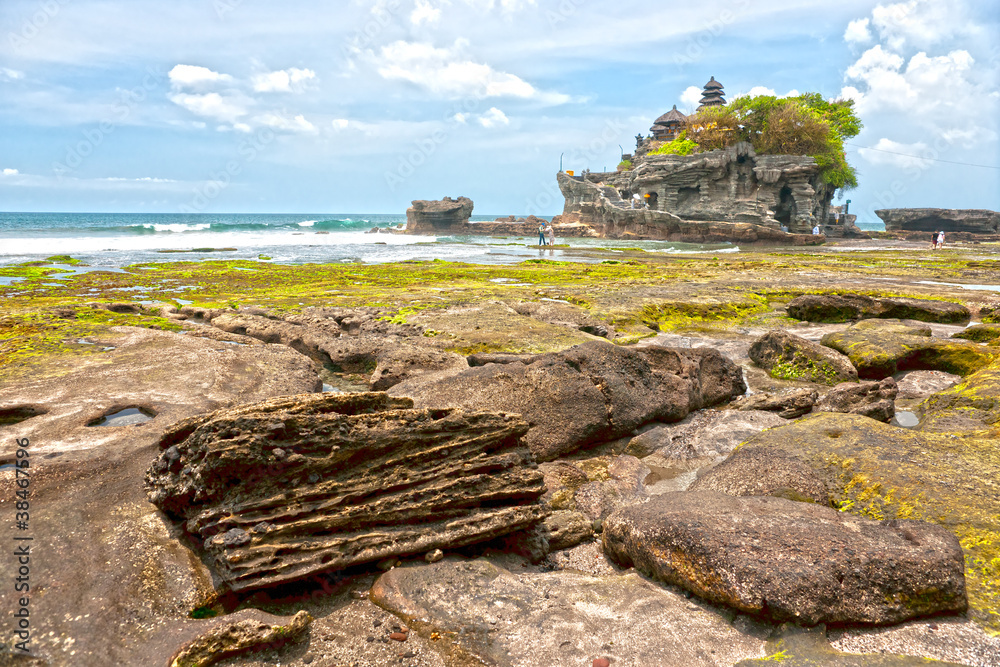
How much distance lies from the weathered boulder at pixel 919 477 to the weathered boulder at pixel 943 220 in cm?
8914

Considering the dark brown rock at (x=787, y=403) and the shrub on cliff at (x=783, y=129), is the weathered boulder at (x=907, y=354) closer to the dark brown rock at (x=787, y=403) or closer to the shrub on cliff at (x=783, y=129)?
the dark brown rock at (x=787, y=403)

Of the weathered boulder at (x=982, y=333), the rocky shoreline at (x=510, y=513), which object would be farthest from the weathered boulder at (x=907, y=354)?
the weathered boulder at (x=982, y=333)

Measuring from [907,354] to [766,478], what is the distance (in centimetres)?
Answer: 634

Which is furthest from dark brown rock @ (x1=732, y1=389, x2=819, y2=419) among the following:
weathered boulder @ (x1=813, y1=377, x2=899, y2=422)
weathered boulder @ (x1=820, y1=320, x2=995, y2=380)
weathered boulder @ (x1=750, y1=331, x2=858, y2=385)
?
weathered boulder @ (x1=820, y1=320, x2=995, y2=380)

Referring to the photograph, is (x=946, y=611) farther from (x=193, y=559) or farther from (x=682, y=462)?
(x=193, y=559)

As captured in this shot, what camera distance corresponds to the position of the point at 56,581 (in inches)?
161

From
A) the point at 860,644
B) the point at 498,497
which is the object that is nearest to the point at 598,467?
the point at 498,497

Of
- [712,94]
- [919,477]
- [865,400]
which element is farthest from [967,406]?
[712,94]

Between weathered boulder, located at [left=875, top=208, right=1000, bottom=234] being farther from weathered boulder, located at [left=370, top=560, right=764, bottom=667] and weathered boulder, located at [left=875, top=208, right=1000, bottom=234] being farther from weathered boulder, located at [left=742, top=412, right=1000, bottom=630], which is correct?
weathered boulder, located at [left=370, top=560, right=764, bottom=667]

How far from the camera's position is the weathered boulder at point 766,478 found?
17.6ft

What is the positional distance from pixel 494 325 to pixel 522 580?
8.31m

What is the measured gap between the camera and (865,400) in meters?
7.79

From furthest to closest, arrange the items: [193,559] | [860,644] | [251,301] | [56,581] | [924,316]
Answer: [251,301], [924,316], [193,559], [56,581], [860,644]

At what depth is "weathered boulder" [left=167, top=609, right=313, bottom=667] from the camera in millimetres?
3490
